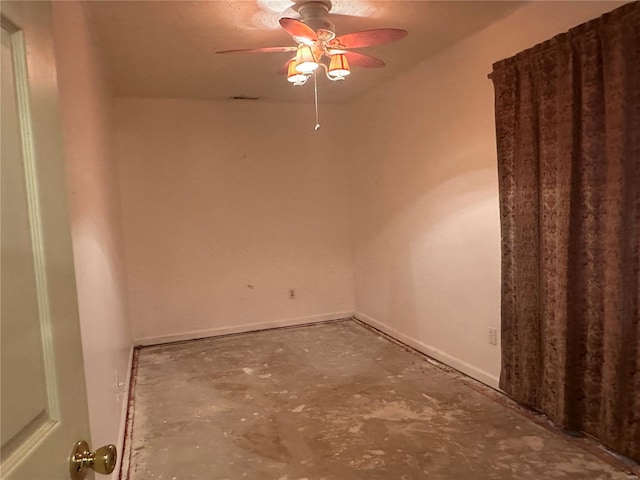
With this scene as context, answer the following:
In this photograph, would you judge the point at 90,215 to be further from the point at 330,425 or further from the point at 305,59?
the point at 330,425

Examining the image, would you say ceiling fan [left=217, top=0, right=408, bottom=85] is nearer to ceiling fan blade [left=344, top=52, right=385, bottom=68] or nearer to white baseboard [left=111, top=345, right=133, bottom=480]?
ceiling fan blade [left=344, top=52, right=385, bottom=68]

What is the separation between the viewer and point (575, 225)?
2.33 metres

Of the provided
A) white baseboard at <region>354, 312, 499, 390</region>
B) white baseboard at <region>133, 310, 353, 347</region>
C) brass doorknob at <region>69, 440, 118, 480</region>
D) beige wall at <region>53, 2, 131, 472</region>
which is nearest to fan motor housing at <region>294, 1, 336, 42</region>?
beige wall at <region>53, 2, 131, 472</region>

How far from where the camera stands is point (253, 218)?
4723 mm

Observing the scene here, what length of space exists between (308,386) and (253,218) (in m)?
2.03

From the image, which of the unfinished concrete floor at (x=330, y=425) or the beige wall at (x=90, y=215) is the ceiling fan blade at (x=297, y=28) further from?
the unfinished concrete floor at (x=330, y=425)

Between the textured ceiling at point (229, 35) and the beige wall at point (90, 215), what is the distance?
25 centimetres

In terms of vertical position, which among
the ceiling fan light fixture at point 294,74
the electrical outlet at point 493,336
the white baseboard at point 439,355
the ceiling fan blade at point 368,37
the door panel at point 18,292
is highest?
the ceiling fan blade at point 368,37

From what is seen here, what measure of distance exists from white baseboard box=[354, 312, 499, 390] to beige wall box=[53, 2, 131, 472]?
234 centimetres

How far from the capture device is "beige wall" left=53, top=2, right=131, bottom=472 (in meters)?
1.75

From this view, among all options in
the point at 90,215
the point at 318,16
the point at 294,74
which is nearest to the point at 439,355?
the point at 294,74

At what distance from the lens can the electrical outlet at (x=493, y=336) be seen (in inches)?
120

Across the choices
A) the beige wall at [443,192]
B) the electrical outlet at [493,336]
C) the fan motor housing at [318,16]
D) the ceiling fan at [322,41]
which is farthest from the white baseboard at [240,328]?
the fan motor housing at [318,16]

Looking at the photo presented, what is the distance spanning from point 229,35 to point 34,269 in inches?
96.6
